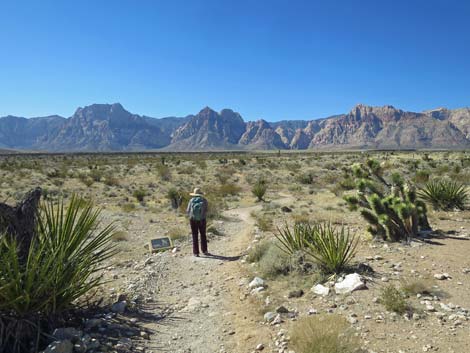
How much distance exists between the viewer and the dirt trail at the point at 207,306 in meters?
5.05

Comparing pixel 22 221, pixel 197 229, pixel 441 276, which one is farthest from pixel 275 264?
pixel 22 221

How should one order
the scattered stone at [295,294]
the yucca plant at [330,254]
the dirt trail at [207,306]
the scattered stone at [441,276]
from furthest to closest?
the yucca plant at [330,254], the scattered stone at [441,276], the scattered stone at [295,294], the dirt trail at [207,306]

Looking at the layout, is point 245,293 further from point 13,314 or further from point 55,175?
point 55,175

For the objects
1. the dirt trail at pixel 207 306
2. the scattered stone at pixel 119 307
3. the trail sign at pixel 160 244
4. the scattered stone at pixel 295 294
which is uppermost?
the scattered stone at pixel 119 307

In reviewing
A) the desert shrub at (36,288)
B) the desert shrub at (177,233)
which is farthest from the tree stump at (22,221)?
the desert shrub at (177,233)

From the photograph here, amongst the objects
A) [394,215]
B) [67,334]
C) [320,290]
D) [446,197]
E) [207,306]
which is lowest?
[207,306]

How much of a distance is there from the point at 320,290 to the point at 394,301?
1239 mm

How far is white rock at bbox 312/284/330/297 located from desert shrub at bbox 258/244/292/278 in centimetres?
98

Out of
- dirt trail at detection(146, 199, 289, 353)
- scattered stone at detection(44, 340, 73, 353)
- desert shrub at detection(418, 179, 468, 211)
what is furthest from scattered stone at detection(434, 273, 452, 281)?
desert shrub at detection(418, 179, 468, 211)

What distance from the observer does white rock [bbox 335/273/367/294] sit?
6.12 m

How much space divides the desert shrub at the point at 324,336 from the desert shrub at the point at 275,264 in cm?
222

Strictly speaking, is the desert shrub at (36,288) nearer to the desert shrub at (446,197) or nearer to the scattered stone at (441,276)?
the scattered stone at (441,276)

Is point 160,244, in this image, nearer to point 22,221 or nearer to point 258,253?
point 258,253

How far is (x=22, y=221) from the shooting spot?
4.88 metres
